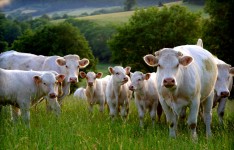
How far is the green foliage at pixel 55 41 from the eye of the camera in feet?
136

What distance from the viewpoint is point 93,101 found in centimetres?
1385

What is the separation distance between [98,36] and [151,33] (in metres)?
10.3

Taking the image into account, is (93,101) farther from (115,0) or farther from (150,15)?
(150,15)

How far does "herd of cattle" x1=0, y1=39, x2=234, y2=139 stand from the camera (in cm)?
853

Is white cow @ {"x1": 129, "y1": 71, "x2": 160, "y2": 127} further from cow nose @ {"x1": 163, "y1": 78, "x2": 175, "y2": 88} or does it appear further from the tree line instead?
the tree line

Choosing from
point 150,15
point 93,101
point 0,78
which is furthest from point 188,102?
point 150,15

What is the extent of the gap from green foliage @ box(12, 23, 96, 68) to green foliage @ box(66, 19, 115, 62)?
1.88 m

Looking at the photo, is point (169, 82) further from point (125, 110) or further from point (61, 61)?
point (61, 61)

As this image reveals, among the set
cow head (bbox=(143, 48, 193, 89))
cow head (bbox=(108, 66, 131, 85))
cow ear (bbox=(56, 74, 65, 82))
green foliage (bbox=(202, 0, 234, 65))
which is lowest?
green foliage (bbox=(202, 0, 234, 65))

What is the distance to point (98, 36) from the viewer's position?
45.8 meters

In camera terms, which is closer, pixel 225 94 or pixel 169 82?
pixel 169 82

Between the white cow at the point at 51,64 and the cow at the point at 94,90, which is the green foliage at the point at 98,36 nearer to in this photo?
the white cow at the point at 51,64

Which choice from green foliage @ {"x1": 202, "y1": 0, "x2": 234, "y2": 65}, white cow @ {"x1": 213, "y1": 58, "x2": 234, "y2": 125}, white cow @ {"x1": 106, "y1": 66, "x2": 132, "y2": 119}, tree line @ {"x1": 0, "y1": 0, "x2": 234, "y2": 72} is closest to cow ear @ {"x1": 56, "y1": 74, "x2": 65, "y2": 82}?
white cow @ {"x1": 106, "y1": 66, "x2": 132, "y2": 119}

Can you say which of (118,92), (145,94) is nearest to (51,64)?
(118,92)
